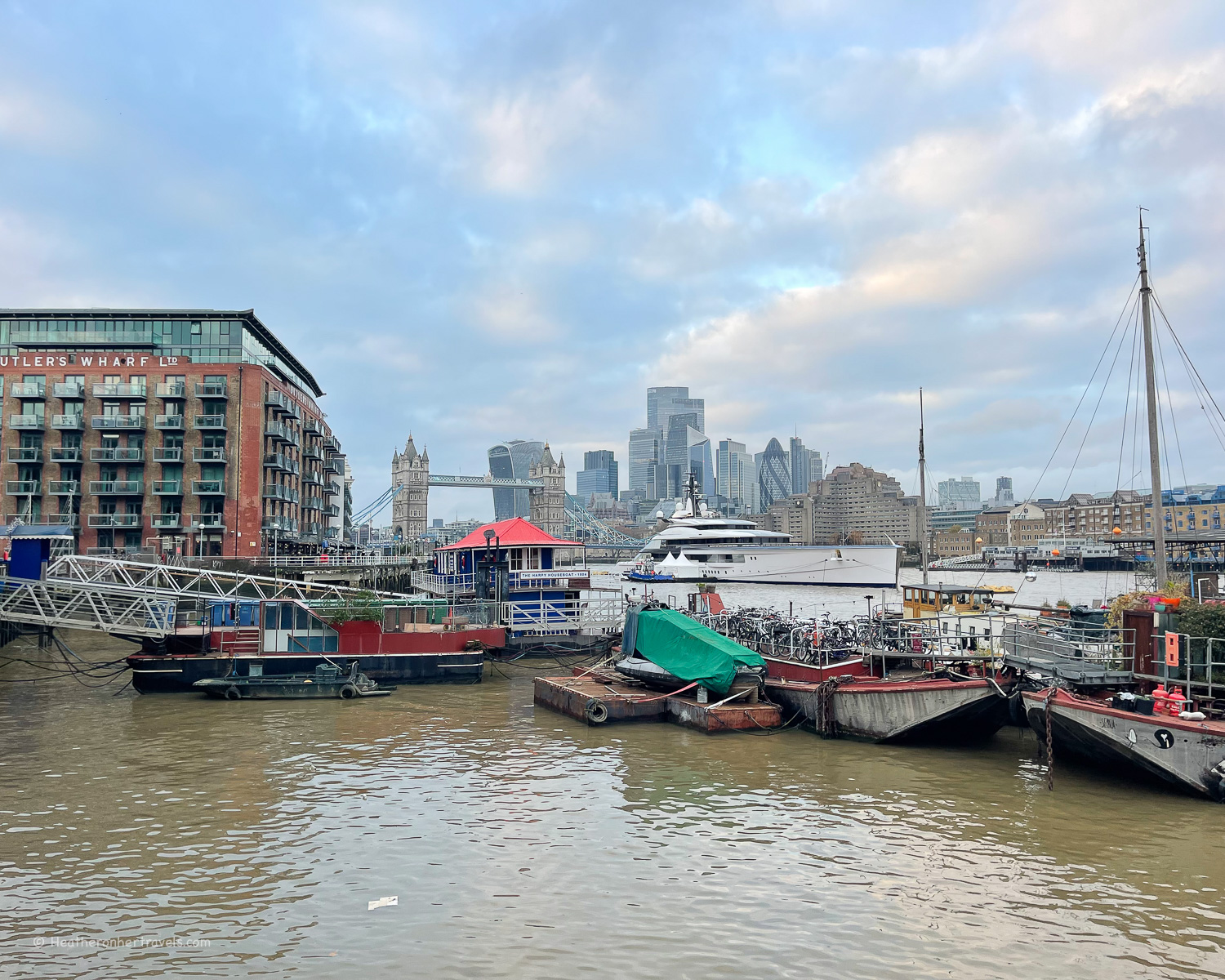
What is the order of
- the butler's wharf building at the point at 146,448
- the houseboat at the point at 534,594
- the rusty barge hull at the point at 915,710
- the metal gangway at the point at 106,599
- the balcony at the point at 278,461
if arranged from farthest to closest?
the balcony at the point at 278,461, the butler's wharf building at the point at 146,448, the houseboat at the point at 534,594, the metal gangway at the point at 106,599, the rusty barge hull at the point at 915,710

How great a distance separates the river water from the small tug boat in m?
5.85

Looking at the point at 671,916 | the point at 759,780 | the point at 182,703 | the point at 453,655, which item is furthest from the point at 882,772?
the point at 182,703

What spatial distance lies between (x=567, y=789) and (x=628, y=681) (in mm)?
11022

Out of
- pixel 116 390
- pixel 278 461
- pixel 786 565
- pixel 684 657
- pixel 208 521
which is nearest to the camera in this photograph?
pixel 684 657

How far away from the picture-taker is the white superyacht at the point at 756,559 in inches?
4547

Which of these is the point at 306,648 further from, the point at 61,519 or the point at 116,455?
the point at 61,519

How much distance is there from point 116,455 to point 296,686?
50.9m

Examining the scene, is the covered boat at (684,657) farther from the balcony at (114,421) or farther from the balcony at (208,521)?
the balcony at (114,421)

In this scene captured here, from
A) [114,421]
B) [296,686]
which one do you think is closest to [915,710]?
[296,686]

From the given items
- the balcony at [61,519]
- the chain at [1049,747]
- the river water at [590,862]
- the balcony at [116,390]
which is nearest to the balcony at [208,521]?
the balcony at [61,519]

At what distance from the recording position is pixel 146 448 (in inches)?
2768

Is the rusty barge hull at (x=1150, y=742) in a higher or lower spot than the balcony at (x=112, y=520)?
lower

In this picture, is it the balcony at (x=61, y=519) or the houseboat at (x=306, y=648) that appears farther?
the balcony at (x=61, y=519)

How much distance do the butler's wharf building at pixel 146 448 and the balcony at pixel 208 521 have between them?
97 millimetres
